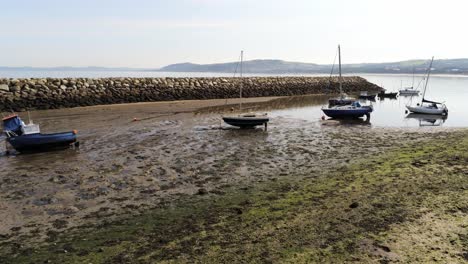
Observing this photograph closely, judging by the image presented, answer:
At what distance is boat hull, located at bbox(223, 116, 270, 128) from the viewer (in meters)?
25.1

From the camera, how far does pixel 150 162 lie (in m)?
15.4

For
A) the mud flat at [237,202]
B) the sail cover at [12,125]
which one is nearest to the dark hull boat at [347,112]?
the mud flat at [237,202]

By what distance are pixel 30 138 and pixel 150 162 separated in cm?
660

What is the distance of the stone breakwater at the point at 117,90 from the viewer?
3362 centimetres

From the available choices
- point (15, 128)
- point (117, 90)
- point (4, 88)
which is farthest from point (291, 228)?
point (117, 90)

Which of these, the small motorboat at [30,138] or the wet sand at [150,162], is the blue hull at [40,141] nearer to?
the small motorboat at [30,138]

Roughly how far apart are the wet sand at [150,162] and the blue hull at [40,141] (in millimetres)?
641

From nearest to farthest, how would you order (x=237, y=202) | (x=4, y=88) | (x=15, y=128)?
(x=237, y=202) < (x=15, y=128) < (x=4, y=88)

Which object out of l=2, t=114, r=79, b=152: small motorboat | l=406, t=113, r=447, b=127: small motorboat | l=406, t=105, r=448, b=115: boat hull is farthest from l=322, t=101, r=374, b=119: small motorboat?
l=2, t=114, r=79, b=152: small motorboat

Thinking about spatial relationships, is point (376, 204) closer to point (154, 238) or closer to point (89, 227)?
point (154, 238)

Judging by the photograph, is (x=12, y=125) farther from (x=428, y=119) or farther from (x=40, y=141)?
(x=428, y=119)

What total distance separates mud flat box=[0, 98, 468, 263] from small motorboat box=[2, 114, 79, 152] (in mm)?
839

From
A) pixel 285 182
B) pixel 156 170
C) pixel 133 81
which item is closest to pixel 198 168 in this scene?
pixel 156 170

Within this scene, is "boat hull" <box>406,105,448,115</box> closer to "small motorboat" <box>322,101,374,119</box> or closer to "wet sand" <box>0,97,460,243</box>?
"small motorboat" <box>322,101,374,119</box>
